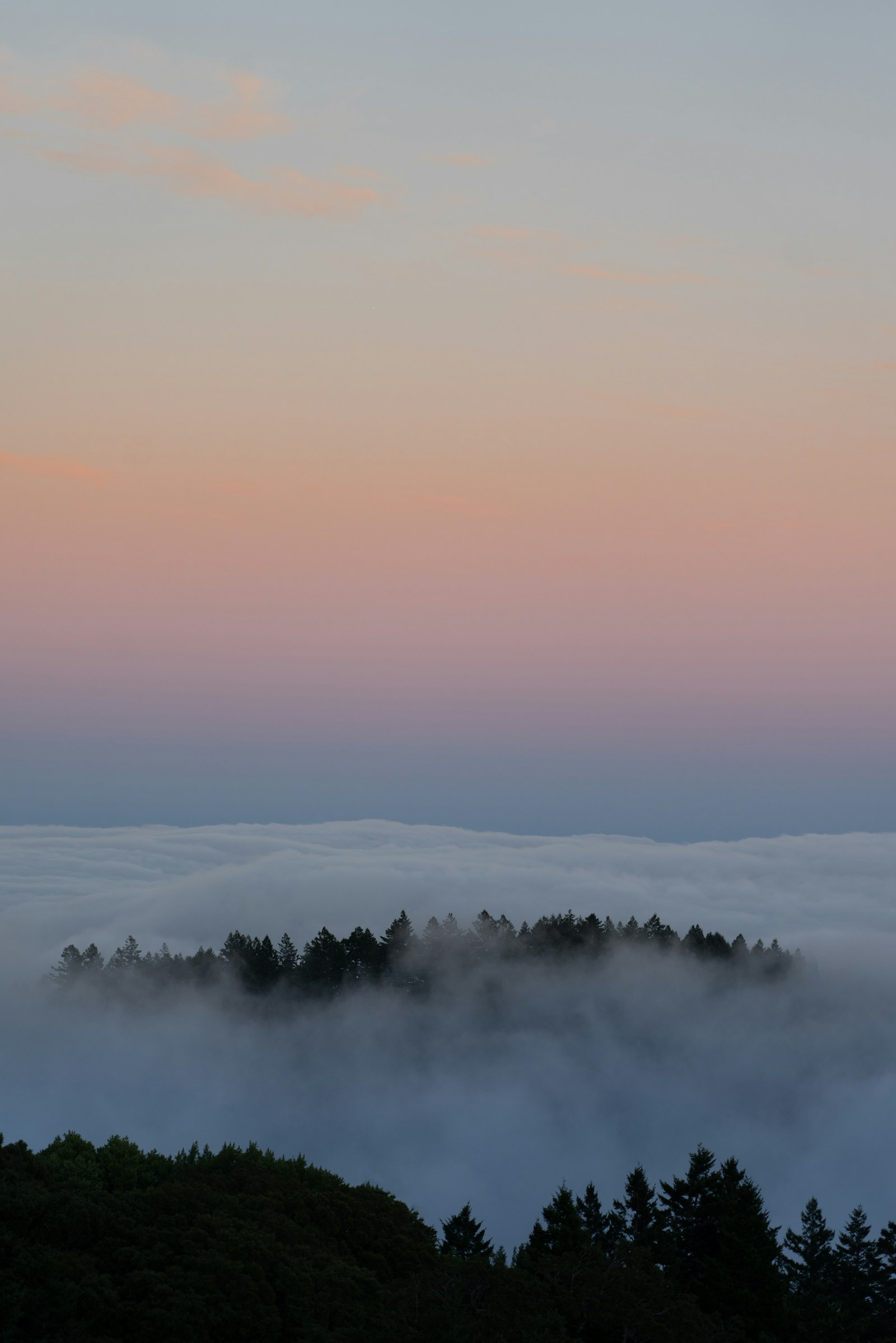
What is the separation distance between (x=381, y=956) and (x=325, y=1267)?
4274 inches

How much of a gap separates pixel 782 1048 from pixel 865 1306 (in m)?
146

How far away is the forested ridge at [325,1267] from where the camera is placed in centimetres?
3594

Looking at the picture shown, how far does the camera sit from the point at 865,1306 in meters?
58.2

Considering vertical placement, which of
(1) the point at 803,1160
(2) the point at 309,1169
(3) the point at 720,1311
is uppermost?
(2) the point at 309,1169

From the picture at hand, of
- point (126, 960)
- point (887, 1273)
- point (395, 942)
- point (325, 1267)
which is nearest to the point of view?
point (325, 1267)

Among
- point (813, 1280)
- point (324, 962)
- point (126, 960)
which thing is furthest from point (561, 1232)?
point (126, 960)

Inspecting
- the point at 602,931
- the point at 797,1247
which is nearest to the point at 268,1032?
the point at 602,931

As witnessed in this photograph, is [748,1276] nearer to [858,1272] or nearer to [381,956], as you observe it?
[858,1272]

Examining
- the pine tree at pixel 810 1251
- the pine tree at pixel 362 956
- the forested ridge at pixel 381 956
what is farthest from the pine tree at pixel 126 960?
the pine tree at pixel 810 1251

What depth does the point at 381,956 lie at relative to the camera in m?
148

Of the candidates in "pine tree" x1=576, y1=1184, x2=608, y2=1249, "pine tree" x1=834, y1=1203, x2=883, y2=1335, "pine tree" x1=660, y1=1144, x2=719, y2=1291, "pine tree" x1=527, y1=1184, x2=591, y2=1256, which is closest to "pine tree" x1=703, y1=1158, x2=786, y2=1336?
Result: "pine tree" x1=660, y1=1144, x2=719, y2=1291

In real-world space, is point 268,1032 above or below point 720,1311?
below

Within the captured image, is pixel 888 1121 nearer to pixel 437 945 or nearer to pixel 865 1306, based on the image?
pixel 437 945

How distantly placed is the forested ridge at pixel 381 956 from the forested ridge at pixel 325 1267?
9477cm
